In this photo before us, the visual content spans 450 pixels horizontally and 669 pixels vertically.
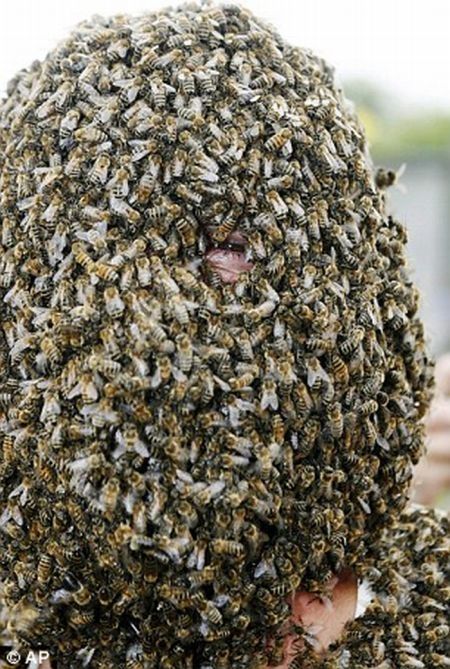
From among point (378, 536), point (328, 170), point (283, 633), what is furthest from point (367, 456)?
point (328, 170)

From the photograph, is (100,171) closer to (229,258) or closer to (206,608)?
(229,258)

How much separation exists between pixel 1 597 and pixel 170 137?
1.64 meters

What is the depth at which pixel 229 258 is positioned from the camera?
3084 millimetres

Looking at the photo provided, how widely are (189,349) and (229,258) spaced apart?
13.6 inches

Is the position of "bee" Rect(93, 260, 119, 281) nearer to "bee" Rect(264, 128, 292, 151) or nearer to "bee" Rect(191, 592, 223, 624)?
"bee" Rect(264, 128, 292, 151)

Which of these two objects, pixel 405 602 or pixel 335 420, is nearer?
pixel 335 420

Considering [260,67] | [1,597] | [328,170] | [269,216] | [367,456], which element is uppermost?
[260,67]

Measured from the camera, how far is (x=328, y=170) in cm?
315

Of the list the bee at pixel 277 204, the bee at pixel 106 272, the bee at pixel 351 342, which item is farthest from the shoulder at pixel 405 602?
the bee at pixel 106 272

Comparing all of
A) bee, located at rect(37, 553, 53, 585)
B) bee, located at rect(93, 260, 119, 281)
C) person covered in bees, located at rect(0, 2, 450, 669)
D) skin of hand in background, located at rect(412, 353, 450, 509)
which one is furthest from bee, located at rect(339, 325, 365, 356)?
skin of hand in background, located at rect(412, 353, 450, 509)

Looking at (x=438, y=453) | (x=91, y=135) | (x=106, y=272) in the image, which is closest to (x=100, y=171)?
(x=91, y=135)

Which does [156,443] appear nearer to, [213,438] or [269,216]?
[213,438]

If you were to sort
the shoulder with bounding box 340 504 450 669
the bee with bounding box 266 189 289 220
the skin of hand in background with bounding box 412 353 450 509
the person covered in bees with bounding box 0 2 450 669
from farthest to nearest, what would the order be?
1. the skin of hand in background with bounding box 412 353 450 509
2. the shoulder with bounding box 340 504 450 669
3. the bee with bounding box 266 189 289 220
4. the person covered in bees with bounding box 0 2 450 669

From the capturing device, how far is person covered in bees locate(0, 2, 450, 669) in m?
2.92
